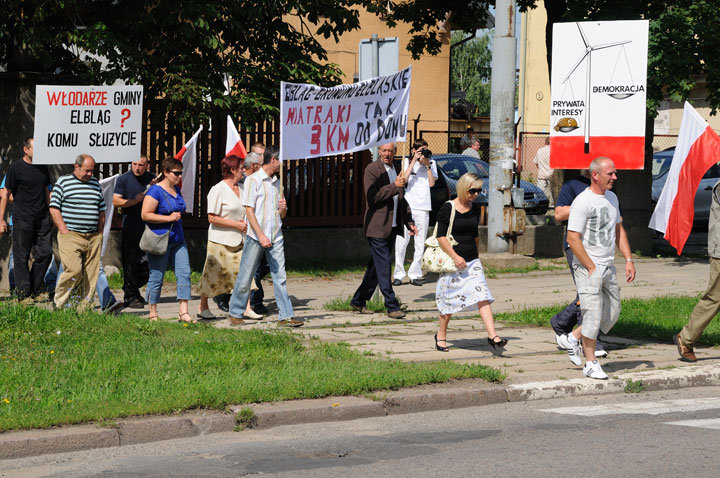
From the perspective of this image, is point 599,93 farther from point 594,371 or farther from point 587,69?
point 594,371

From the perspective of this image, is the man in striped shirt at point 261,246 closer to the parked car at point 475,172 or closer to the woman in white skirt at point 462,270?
the woman in white skirt at point 462,270

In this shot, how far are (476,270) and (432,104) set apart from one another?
100.0ft

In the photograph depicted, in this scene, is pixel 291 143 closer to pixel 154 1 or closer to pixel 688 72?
pixel 154 1

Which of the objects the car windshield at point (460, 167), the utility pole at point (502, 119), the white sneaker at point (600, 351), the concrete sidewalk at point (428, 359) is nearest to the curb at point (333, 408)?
the concrete sidewalk at point (428, 359)

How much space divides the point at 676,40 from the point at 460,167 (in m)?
5.59

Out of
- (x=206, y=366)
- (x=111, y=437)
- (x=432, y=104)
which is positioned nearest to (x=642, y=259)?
(x=206, y=366)

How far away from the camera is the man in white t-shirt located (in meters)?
8.84

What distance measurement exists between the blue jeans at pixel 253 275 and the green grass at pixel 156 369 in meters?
0.89

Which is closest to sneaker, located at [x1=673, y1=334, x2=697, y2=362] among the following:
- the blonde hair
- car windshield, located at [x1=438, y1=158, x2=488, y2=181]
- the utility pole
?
the blonde hair

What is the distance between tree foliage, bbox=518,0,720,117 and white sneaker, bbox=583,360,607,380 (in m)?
10.0

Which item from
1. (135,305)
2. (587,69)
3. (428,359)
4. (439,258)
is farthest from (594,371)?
(587,69)

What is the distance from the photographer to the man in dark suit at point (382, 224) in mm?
11961

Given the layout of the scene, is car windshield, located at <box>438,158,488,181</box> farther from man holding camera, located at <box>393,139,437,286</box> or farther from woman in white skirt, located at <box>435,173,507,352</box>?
woman in white skirt, located at <box>435,173,507,352</box>

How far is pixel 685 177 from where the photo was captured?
991 centimetres
